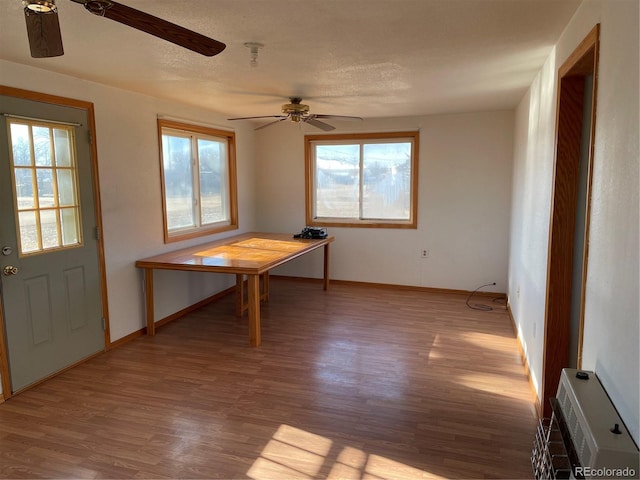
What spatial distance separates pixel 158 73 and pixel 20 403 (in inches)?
99.6

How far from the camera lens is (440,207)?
5.57 meters

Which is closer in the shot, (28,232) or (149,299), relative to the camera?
(28,232)

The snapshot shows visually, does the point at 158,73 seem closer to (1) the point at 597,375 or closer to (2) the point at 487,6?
(2) the point at 487,6

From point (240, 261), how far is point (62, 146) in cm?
170

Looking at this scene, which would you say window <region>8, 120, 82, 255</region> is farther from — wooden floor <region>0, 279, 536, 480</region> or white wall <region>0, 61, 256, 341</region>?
wooden floor <region>0, 279, 536, 480</region>

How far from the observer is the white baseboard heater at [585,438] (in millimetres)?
1242

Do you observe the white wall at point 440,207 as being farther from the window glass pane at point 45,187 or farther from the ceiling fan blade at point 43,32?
the ceiling fan blade at point 43,32

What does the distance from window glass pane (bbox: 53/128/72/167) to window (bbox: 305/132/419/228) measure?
10.8 ft

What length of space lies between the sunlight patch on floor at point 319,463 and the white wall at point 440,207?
3.63 m

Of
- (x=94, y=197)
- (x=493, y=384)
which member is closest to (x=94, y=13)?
(x=94, y=197)

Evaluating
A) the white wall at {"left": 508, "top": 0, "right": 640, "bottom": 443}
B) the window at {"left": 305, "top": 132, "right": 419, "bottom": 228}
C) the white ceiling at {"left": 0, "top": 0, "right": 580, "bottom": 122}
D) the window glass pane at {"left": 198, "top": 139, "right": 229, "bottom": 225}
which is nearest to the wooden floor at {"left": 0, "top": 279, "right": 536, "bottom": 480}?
the white wall at {"left": 508, "top": 0, "right": 640, "bottom": 443}

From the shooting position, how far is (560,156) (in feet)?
7.95

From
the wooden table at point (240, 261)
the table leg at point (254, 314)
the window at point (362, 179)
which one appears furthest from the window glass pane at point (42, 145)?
the window at point (362, 179)

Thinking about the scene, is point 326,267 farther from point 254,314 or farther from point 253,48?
point 253,48
